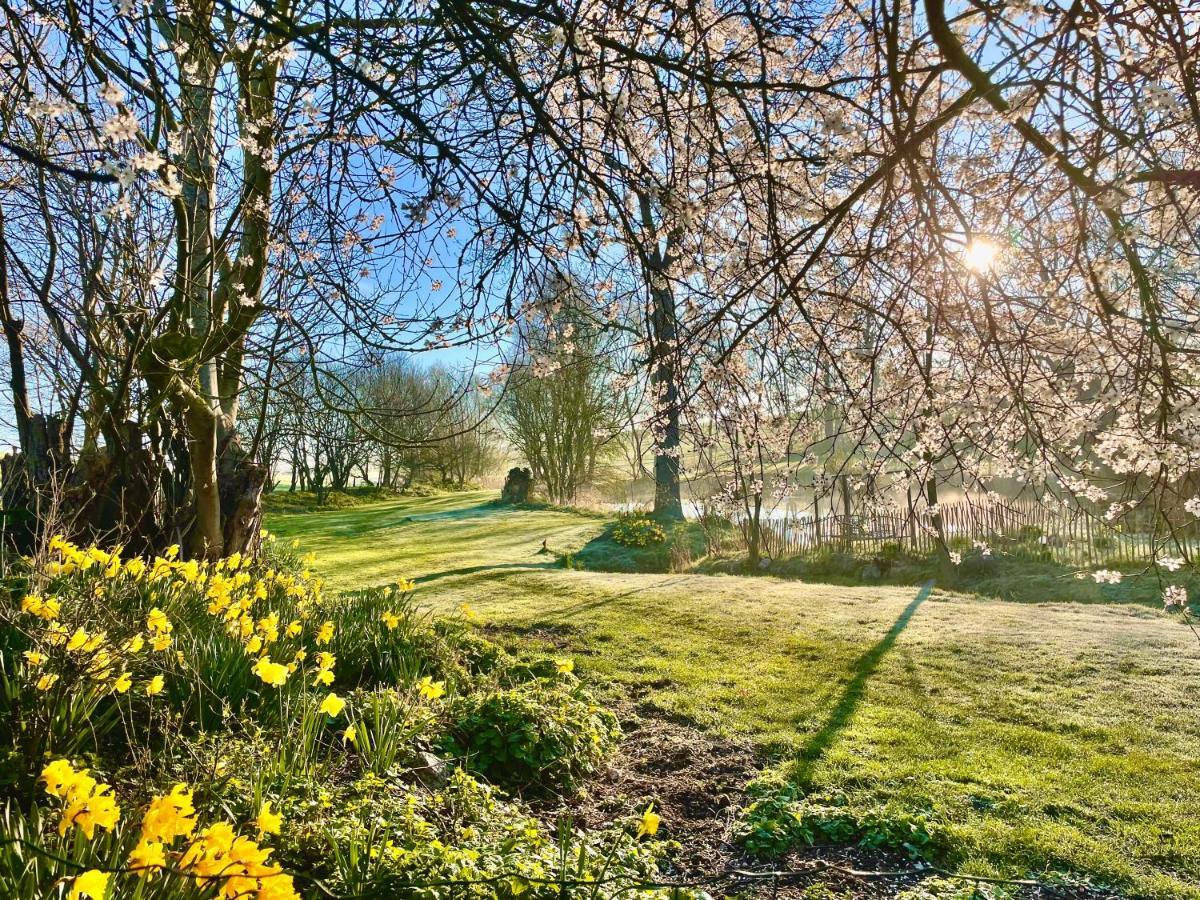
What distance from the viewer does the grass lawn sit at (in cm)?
347

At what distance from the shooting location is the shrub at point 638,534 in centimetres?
1508

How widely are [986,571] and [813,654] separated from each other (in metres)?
7.10

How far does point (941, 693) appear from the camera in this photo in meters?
5.47

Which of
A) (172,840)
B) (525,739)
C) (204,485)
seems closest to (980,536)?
(525,739)

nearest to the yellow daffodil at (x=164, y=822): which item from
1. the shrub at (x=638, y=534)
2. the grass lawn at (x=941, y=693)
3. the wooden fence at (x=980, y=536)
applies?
the grass lawn at (x=941, y=693)

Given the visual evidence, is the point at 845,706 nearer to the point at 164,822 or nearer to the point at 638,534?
the point at 164,822

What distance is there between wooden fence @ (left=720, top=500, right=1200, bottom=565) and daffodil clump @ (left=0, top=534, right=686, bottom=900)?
7.40 m

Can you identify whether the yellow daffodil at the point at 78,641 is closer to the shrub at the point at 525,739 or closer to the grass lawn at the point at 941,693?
the shrub at the point at 525,739

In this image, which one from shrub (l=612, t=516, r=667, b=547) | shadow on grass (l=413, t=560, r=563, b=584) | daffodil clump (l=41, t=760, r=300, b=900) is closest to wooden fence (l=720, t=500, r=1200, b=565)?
shrub (l=612, t=516, r=667, b=547)

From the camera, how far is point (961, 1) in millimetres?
3459

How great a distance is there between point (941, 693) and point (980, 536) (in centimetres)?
823

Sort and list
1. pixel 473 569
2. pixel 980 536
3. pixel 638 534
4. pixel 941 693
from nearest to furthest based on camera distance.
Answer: pixel 941 693, pixel 473 569, pixel 980 536, pixel 638 534

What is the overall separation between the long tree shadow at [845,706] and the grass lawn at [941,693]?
0.06ft

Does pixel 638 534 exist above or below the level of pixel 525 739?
above
